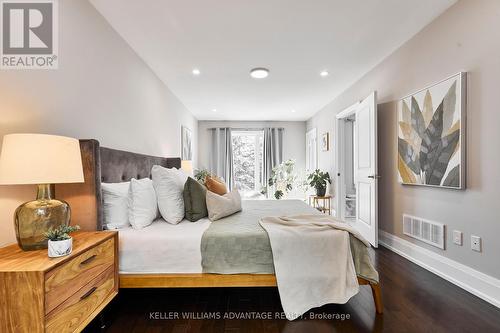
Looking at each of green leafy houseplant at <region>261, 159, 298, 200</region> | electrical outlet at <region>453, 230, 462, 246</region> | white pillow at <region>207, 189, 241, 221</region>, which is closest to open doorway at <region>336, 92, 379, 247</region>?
electrical outlet at <region>453, 230, 462, 246</region>

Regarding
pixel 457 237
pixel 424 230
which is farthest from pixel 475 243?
pixel 424 230

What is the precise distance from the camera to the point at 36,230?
50.5 inches

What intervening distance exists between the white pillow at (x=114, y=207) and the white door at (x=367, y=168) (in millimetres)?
2816

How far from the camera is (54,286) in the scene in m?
1.12

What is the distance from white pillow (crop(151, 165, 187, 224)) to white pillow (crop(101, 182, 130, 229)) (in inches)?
11.3

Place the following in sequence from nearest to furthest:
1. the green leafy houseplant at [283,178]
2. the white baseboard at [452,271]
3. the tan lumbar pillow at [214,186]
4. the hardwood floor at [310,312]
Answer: the hardwood floor at [310,312], the white baseboard at [452,271], the tan lumbar pillow at [214,186], the green leafy houseplant at [283,178]

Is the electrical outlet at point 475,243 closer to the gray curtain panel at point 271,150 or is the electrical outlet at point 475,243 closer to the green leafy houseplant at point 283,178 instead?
the green leafy houseplant at point 283,178

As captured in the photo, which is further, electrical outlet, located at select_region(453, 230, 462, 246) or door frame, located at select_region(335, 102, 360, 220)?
door frame, located at select_region(335, 102, 360, 220)

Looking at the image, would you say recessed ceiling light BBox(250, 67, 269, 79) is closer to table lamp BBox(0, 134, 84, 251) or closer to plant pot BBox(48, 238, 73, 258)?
table lamp BBox(0, 134, 84, 251)

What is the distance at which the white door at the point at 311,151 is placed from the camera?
624 centimetres

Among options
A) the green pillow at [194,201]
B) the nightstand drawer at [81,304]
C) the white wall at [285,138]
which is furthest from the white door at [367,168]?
the white wall at [285,138]

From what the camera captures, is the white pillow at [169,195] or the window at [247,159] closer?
the white pillow at [169,195]

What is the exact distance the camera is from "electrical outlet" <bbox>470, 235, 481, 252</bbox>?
1.99 m

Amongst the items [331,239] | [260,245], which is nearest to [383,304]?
[331,239]
